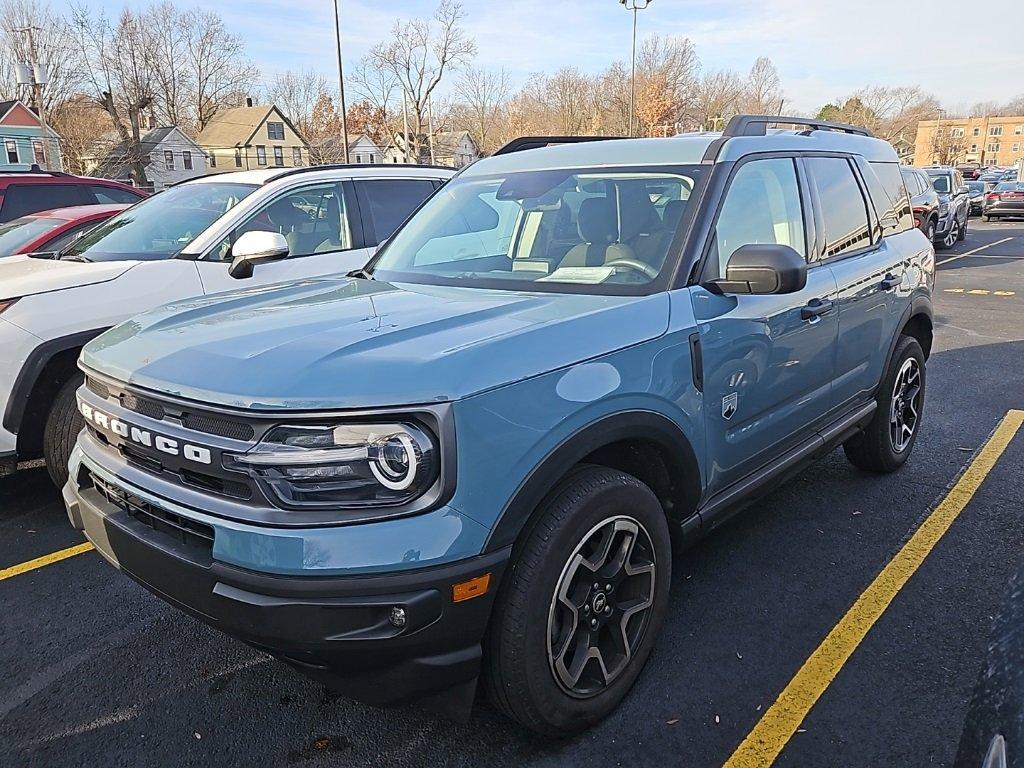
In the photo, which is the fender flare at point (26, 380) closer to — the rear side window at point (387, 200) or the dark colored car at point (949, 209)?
the rear side window at point (387, 200)

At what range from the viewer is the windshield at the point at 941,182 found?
20328mm

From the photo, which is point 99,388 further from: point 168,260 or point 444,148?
point 444,148

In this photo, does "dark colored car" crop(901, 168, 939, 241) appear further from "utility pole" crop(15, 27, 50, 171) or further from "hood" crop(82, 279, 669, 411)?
"utility pole" crop(15, 27, 50, 171)

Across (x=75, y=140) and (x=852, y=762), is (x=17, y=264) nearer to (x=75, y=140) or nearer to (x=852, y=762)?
(x=852, y=762)

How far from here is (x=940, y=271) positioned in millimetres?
14883

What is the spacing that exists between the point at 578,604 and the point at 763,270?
1316mm

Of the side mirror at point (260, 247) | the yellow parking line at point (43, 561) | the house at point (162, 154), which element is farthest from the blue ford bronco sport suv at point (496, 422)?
the house at point (162, 154)

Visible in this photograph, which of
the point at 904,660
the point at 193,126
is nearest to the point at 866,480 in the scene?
the point at 904,660

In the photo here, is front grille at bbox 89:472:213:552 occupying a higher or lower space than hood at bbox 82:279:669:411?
lower

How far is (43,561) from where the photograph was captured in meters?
3.82

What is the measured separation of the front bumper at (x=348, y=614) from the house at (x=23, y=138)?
53.4 meters

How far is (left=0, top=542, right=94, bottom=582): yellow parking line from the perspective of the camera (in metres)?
3.72

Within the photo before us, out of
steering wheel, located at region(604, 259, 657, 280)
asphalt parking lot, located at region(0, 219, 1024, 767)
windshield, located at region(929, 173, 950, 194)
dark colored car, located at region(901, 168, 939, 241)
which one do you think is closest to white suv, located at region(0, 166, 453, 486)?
asphalt parking lot, located at region(0, 219, 1024, 767)

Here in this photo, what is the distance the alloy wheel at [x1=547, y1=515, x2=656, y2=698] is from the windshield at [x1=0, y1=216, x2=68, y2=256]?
579 cm
